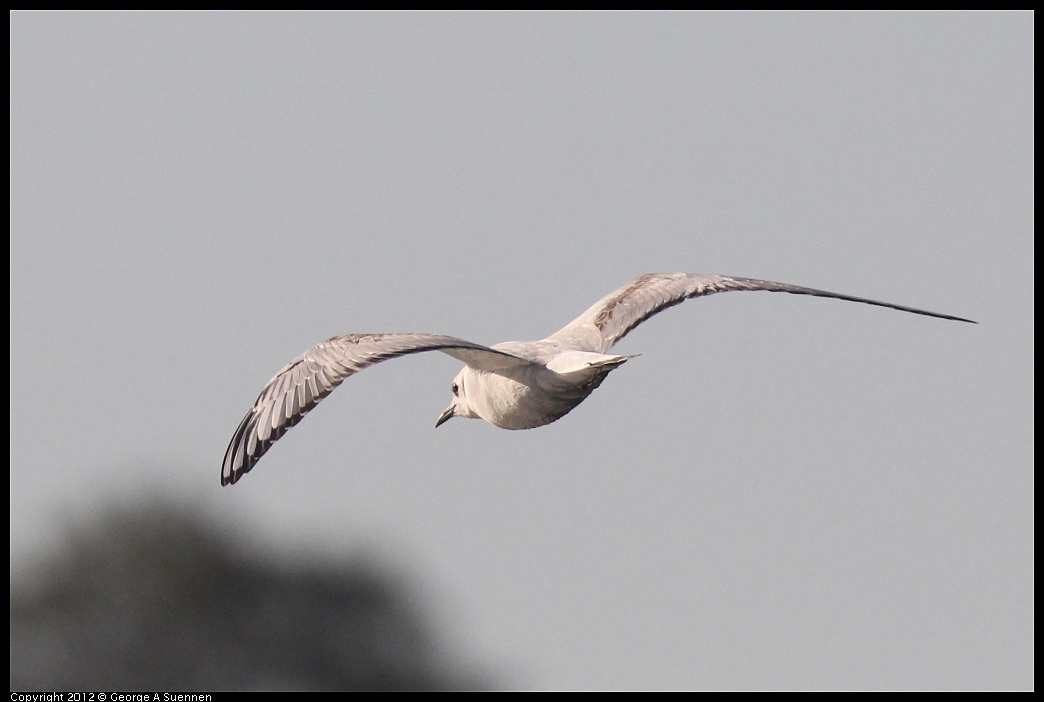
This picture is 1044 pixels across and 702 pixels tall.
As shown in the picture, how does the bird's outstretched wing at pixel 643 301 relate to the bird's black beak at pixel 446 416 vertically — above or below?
above

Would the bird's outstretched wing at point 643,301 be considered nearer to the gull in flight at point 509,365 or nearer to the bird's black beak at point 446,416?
the gull in flight at point 509,365

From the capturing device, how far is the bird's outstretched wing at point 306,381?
11664 millimetres

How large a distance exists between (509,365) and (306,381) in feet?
6.87

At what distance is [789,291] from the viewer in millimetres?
14836

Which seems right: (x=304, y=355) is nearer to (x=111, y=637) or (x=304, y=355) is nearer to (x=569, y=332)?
(x=569, y=332)

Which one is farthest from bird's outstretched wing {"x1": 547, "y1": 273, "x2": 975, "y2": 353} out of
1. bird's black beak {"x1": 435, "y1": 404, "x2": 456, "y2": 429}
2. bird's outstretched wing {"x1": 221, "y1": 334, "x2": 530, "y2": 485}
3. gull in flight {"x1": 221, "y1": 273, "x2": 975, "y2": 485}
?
bird's outstretched wing {"x1": 221, "y1": 334, "x2": 530, "y2": 485}

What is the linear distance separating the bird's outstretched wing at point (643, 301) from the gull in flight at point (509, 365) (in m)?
0.01

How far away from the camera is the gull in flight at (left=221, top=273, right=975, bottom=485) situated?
11742mm

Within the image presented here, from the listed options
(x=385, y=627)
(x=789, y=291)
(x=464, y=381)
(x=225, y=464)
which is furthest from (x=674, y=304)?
(x=385, y=627)

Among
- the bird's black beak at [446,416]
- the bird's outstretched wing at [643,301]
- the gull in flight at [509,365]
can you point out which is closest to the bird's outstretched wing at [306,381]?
the gull in flight at [509,365]

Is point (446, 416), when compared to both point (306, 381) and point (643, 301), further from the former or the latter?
point (306, 381)

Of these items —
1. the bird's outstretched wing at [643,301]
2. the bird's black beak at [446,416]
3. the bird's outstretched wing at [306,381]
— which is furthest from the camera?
the bird's black beak at [446,416]

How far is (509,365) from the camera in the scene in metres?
13.2

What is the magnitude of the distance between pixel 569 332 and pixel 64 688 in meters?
11.9
